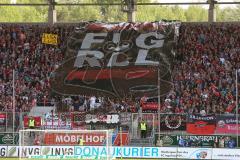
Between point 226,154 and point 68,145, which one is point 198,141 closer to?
point 226,154

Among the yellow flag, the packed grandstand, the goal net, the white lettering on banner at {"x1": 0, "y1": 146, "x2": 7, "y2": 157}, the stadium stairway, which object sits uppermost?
the yellow flag

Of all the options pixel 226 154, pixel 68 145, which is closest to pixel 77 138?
pixel 68 145

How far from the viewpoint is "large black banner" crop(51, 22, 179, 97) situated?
145ft

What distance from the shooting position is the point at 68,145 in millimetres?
27797

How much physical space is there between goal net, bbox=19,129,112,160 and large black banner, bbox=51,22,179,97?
48.4 feet

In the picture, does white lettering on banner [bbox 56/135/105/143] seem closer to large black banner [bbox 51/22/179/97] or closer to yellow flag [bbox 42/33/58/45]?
large black banner [bbox 51/22/179/97]

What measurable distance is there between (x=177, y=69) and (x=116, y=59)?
4.55 metres

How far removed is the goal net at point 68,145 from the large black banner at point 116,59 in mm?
14760

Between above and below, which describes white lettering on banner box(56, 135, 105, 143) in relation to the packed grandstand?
below

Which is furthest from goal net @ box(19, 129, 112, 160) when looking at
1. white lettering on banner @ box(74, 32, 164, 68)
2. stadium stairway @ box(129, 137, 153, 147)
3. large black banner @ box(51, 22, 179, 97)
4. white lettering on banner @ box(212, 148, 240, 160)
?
white lettering on banner @ box(74, 32, 164, 68)

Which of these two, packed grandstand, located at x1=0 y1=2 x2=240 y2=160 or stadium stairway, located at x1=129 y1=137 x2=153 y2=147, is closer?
stadium stairway, located at x1=129 y1=137 x2=153 y2=147

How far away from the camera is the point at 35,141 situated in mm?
29031

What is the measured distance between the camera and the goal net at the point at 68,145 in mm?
27188

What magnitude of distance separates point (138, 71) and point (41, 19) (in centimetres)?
5511
